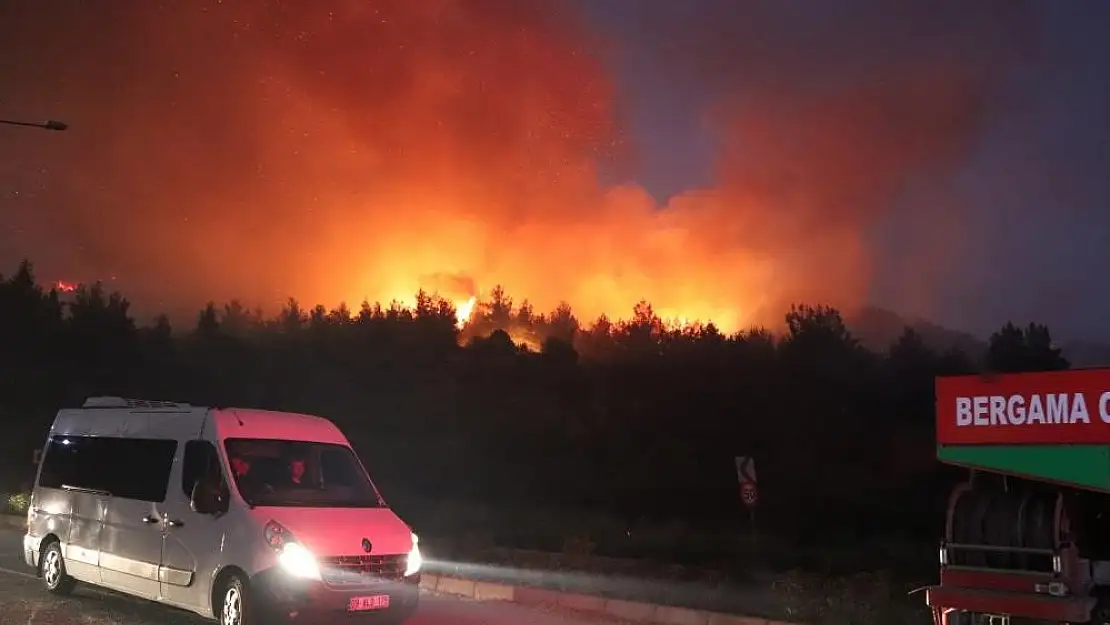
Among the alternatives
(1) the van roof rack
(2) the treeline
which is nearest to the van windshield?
(1) the van roof rack

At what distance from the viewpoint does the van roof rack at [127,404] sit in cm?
929

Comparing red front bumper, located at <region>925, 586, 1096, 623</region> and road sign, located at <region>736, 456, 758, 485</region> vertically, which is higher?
road sign, located at <region>736, 456, 758, 485</region>

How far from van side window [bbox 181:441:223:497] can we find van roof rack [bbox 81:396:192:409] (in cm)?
64

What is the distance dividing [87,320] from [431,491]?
30.0m

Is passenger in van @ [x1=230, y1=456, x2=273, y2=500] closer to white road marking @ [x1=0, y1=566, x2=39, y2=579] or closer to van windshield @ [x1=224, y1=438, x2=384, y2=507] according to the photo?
van windshield @ [x1=224, y1=438, x2=384, y2=507]

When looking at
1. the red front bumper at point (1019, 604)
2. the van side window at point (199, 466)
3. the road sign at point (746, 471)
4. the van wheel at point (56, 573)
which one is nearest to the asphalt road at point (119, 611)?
the van wheel at point (56, 573)

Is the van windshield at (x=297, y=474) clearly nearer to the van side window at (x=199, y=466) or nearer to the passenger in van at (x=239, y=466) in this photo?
the passenger in van at (x=239, y=466)

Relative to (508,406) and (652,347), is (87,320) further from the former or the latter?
(652,347)

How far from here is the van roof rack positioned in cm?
929

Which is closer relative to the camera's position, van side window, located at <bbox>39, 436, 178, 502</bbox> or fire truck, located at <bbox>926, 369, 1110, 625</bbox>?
fire truck, located at <bbox>926, 369, 1110, 625</bbox>

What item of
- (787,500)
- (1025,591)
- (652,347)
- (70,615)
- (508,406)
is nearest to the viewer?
(1025,591)

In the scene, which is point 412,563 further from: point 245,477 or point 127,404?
point 127,404

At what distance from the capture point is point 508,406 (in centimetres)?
4338

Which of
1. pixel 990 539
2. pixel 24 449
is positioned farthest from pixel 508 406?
pixel 990 539
